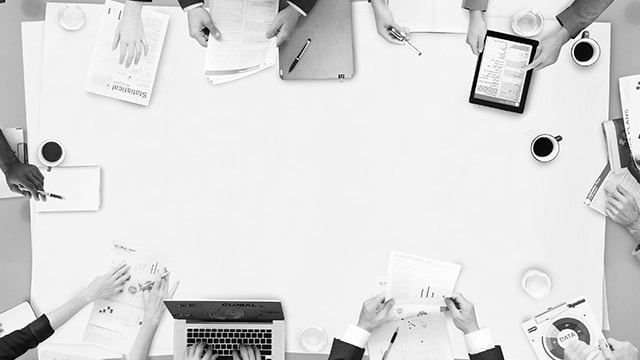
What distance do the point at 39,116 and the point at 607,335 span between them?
1732mm

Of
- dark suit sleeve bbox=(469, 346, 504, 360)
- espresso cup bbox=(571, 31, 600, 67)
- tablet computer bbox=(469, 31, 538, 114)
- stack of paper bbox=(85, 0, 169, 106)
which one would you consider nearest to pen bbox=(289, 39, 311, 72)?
stack of paper bbox=(85, 0, 169, 106)

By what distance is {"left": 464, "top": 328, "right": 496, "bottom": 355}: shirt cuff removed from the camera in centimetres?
167

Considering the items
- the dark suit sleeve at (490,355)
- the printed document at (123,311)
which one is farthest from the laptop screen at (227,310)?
the dark suit sleeve at (490,355)

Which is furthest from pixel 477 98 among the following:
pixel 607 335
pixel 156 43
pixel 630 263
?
pixel 156 43

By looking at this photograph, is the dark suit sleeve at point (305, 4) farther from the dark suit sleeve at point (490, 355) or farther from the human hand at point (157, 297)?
the dark suit sleeve at point (490, 355)

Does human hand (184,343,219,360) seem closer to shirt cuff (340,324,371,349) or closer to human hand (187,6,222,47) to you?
shirt cuff (340,324,371,349)

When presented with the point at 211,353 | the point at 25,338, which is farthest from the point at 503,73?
the point at 25,338

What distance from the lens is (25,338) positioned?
66.8 inches

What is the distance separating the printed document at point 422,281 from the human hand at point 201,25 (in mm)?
815

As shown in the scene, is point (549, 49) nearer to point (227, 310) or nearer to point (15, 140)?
point (227, 310)

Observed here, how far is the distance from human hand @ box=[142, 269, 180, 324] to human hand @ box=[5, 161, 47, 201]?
0.40 metres

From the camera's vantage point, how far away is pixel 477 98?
1.73 m

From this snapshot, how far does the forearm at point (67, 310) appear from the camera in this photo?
175cm

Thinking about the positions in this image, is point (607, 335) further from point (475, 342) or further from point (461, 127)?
point (461, 127)
